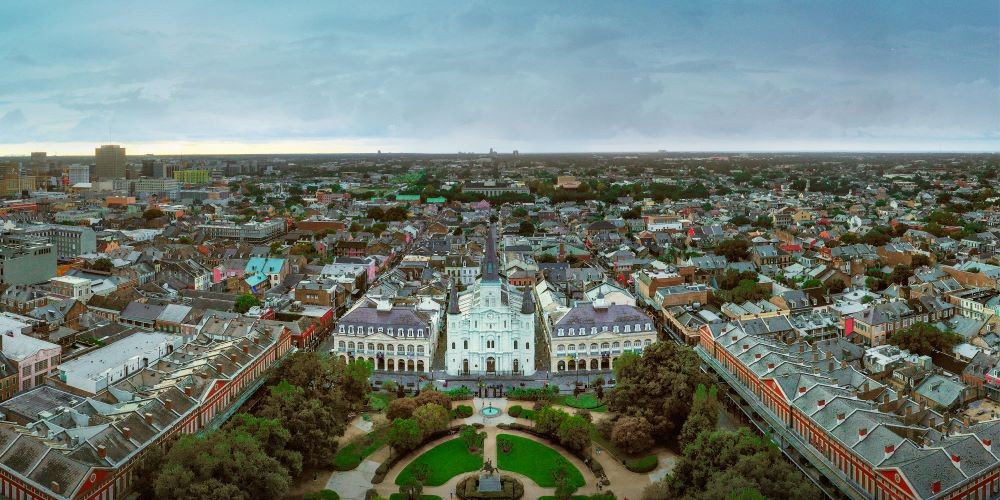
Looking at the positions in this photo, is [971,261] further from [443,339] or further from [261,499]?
[261,499]

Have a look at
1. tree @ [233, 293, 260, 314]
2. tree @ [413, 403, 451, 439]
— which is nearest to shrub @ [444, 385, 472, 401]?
tree @ [413, 403, 451, 439]

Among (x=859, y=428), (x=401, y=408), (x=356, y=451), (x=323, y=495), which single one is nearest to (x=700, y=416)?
(x=859, y=428)

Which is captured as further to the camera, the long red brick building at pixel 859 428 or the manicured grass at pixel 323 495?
the manicured grass at pixel 323 495

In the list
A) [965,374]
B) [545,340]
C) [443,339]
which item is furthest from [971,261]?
[443,339]

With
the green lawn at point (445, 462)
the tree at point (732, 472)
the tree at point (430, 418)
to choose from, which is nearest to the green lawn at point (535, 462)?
the green lawn at point (445, 462)

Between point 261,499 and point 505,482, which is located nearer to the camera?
point 261,499

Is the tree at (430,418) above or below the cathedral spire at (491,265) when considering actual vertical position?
below

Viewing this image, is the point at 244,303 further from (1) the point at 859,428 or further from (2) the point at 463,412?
(1) the point at 859,428

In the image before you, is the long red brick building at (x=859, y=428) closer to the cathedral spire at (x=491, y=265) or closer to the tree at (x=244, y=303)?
the cathedral spire at (x=491, y=265)
